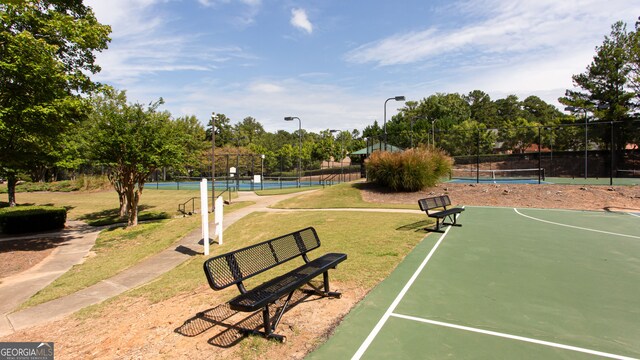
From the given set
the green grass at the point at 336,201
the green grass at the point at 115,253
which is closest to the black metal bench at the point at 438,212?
the green grass at the point at 336,201

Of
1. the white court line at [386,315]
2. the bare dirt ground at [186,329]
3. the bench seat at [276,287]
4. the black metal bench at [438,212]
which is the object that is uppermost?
the black metal bench at [438,212]

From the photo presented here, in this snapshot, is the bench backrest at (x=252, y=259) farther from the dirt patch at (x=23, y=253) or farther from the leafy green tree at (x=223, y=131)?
the leafy green tree at (x=223, y=131)

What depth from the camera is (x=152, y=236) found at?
13477mm

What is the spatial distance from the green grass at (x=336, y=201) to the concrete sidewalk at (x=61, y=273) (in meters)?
6.24

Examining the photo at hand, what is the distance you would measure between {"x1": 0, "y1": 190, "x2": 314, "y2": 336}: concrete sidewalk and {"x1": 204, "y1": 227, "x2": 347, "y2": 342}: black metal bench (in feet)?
12.0

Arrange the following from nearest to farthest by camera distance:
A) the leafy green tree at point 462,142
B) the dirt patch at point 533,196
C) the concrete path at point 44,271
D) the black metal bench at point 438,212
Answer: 1. the concrete path at point 44,271
2. the black metal bench at point 438,212
3. the dirt patch at point 533,196
4. the leafy green tree at point 462,142

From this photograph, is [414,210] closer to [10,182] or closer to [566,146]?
[10,182]

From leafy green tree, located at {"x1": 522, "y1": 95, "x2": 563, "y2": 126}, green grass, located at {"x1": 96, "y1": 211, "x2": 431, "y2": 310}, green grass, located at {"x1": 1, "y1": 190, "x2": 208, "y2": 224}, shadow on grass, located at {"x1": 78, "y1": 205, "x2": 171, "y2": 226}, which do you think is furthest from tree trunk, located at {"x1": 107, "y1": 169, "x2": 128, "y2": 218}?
leafy green tree, located at {"x1": 522, "y1": 95, "x2": 563, "y2": 126}

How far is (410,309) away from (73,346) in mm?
4282

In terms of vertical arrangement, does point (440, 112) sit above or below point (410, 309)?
above

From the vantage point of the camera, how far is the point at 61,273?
9484 millimetres

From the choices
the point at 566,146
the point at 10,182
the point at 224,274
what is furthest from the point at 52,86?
the point at 566,146

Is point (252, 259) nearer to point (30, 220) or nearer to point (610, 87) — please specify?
point (30, 220)

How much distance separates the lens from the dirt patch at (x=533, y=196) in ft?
49.1
